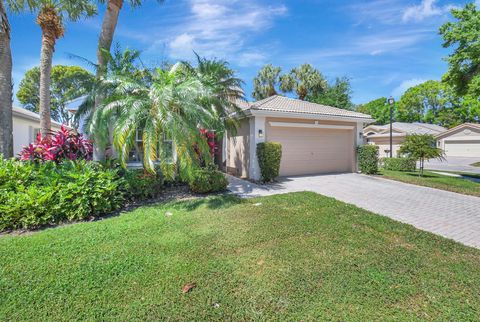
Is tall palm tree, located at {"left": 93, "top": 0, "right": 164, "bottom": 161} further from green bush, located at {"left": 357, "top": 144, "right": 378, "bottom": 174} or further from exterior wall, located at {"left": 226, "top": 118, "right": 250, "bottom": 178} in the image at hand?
green bush, located at {"left": 357, "top": 144, "right": 378, "bottom": 174}

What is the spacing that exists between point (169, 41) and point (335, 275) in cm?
1230

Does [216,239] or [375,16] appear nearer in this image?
[216,239]

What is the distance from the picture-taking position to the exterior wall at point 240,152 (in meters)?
11.9

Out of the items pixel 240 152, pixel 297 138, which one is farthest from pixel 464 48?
pixel 240 152

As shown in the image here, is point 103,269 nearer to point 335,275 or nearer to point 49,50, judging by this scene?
point 335,275

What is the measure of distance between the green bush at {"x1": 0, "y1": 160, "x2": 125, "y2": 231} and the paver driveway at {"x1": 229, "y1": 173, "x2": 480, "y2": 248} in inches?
177

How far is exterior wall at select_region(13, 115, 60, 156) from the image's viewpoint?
1348cm

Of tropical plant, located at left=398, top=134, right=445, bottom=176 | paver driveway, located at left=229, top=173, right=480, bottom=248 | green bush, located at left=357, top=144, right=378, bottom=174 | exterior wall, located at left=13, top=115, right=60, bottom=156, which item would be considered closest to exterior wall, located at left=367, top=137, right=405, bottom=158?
tropical plant, located at left=398, top=134, right=445, bottom=176

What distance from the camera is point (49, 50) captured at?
30.3 feet

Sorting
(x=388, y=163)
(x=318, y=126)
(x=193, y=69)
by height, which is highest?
(x=193, y=69)

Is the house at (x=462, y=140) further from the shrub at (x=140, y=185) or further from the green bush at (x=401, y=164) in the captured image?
the shrub at (x=140, y=185)

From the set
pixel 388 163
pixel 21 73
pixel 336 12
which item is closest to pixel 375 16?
pixel 336 12

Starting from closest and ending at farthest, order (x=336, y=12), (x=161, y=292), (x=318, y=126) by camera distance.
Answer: (x=161, y=292), (x=336, y=12), (x=318, y=126)

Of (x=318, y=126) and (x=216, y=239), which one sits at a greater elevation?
(x=318, y=126)
